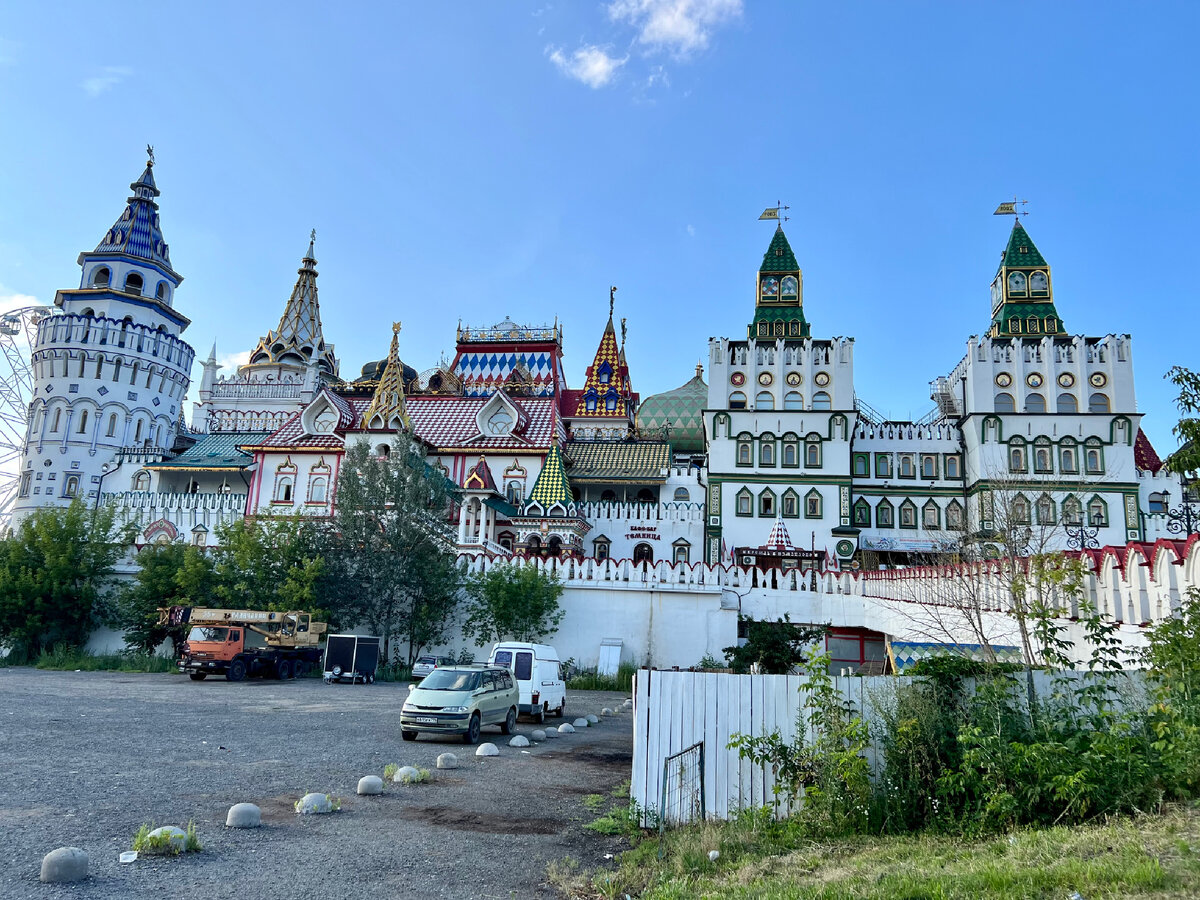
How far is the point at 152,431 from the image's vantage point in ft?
167

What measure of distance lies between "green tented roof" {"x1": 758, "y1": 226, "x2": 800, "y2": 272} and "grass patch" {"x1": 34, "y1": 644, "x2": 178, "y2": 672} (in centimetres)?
3551

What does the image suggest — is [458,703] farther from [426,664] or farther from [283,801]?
[426,664]

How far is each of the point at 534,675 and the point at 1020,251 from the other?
40683 mm

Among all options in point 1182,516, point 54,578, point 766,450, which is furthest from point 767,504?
point 54,578

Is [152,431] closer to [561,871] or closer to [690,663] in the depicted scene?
[690,663]

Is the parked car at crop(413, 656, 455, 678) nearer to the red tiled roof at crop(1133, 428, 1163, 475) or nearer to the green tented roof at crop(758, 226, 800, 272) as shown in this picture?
the green tented roof at crop(758, 226, 800, 272)

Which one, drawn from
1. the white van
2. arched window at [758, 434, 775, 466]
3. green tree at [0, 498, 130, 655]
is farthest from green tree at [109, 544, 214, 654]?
arched window at [758, 434, 775, 466]

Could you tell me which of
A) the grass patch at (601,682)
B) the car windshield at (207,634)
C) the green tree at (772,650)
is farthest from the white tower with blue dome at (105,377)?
the green tree at (772,650)

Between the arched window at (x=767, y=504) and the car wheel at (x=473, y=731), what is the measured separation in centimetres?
2835

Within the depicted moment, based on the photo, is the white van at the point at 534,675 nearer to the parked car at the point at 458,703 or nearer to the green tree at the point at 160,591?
the parked car at the point at 458,703

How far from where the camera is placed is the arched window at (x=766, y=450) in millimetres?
41688

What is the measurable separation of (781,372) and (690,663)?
19416mm

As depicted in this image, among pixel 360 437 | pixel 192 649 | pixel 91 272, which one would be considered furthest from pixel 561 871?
pixel 91 272

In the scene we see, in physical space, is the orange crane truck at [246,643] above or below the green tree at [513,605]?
below
